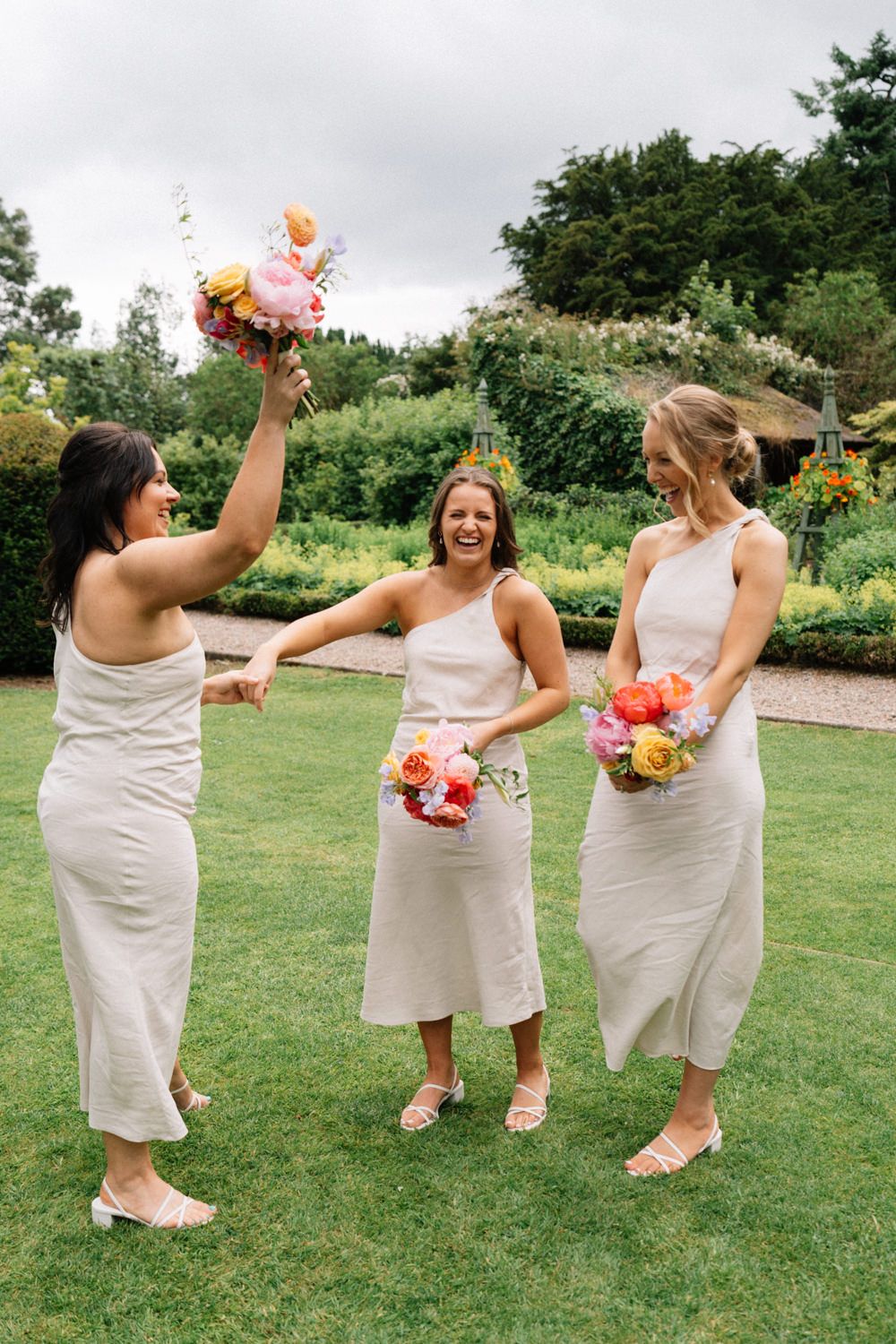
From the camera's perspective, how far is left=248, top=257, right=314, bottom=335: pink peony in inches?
91.7

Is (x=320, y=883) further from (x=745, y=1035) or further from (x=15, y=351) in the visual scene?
(x=15, y=351)

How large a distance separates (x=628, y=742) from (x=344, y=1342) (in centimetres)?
155

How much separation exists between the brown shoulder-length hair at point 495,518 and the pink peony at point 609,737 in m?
0.65

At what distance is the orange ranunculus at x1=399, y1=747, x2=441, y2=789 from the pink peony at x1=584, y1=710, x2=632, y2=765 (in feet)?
1.40

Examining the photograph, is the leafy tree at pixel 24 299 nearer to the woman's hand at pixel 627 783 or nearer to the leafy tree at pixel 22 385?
the leafy tree at pixel 22 385

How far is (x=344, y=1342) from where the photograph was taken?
243 centimetres

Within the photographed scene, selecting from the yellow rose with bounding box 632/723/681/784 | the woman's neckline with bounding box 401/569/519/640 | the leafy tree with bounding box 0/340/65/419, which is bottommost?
the yellow rose with bounding box 632/723/681/784

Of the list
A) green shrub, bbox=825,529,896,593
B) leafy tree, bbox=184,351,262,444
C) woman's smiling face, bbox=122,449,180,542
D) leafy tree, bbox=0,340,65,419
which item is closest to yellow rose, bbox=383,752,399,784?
woman's smiling face, bbox=122,449,180,542

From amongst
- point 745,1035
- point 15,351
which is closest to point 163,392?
point 15,351

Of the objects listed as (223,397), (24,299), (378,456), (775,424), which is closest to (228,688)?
(378,456)

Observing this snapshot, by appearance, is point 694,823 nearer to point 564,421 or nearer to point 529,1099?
point 529,1099

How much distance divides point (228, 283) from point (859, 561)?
35.3 ft

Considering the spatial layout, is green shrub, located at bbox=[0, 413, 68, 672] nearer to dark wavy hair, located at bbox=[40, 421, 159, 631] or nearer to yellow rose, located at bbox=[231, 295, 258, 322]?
dark wavy hair, located at bbox=[40, 421, 159, 631]

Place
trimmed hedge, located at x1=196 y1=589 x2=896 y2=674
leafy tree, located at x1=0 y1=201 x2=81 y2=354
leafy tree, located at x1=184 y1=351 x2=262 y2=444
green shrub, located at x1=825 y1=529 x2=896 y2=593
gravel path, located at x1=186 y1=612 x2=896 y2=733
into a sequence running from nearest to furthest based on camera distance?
gravel path, located at x1=186 y1=612 x2=896 y2=733 → trimmed hedge, located at x1=196 y1=589 x2=896 y2=674 → green shrub, located at x1=825 y1=529 x2=896 y2=593 → leafy tree, located at x1=184 y1=351 x2=262 y2=444 → leafy tree, located at x1=0 y1=201 x2=81 y2=354
